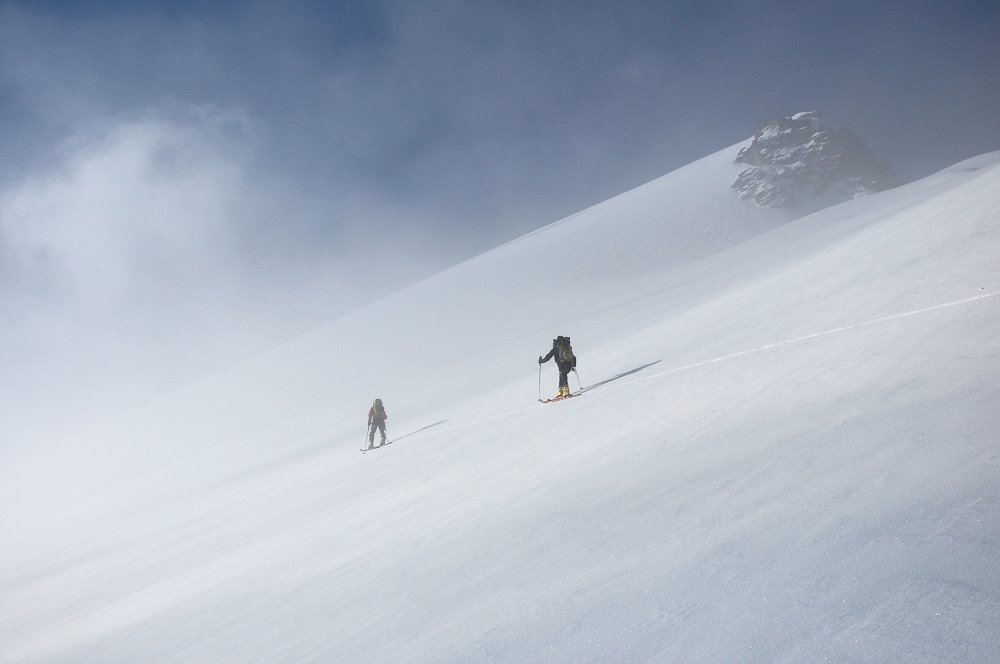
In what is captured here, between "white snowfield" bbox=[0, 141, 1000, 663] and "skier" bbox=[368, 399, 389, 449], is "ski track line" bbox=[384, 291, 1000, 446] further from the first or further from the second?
"skier" bbox=[368, 399, 389, 449]

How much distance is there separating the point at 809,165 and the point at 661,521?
14057 centimetres

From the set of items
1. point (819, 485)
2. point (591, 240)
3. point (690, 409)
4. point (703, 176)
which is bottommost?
point (819, 485)

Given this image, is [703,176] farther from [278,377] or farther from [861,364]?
[861,364]

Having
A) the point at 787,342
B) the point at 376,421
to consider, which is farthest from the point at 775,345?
the point at 376,421

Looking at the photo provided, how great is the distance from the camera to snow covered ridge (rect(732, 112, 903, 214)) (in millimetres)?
94812

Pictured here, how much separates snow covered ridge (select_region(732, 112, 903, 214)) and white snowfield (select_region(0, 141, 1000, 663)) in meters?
87.5

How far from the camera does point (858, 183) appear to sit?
122 m

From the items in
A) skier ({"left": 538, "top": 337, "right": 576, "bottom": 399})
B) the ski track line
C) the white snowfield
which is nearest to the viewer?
the white snowfield

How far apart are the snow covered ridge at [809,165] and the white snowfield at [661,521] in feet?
287

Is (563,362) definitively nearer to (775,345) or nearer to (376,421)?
(775,345)

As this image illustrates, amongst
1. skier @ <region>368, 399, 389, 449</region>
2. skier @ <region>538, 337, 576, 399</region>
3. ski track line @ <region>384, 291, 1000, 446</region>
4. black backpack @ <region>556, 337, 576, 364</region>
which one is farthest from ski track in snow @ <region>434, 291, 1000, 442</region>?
skier @ <region>368, 399, 389, 449</region>

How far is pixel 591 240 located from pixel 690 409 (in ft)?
216

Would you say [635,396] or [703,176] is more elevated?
[703,176]

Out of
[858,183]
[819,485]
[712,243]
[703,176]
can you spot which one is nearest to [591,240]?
[712,243]
